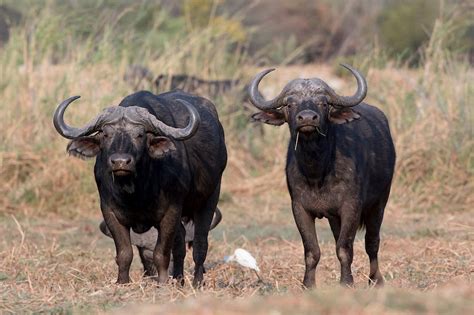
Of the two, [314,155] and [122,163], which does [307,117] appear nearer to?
[314,155]

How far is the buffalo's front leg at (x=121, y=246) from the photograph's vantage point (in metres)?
8.08

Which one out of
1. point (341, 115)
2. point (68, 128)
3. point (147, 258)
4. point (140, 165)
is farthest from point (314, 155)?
point (147, 258)

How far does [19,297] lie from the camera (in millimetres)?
7059

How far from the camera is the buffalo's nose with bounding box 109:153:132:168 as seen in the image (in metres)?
7.48

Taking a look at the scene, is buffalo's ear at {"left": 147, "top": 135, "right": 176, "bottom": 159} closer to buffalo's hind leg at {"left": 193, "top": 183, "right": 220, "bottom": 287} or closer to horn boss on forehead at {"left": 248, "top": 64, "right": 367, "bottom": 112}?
horn boss on forehead at {"left": 248, "top": 64, "right": 367, "bottom": 112}

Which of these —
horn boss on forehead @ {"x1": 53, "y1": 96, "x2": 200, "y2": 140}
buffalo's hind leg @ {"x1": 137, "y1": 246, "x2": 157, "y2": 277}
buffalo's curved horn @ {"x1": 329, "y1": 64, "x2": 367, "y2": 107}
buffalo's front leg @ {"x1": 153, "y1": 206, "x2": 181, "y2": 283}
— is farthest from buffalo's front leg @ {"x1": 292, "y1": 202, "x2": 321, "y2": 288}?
buffalo's hind leg @ {"x1": 137, "y1": 246, "x2": 157, "y2": 277}

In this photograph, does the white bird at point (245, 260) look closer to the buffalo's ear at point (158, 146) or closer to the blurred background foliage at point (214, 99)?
the buffalo's ear at point (158, 146)

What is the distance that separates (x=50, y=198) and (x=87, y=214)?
484 millimetres

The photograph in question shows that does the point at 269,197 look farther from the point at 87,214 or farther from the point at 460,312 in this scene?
the point at 460,312

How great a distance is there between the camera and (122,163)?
7.48 metres

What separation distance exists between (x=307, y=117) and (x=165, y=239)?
135 centimetres

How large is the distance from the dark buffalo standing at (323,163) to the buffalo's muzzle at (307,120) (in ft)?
0.06

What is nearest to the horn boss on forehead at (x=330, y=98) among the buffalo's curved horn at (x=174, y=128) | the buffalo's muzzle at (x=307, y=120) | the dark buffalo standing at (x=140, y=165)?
the buffalo's muzzle at (x=307, y=120)

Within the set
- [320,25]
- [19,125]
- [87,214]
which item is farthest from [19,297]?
[320,25]
